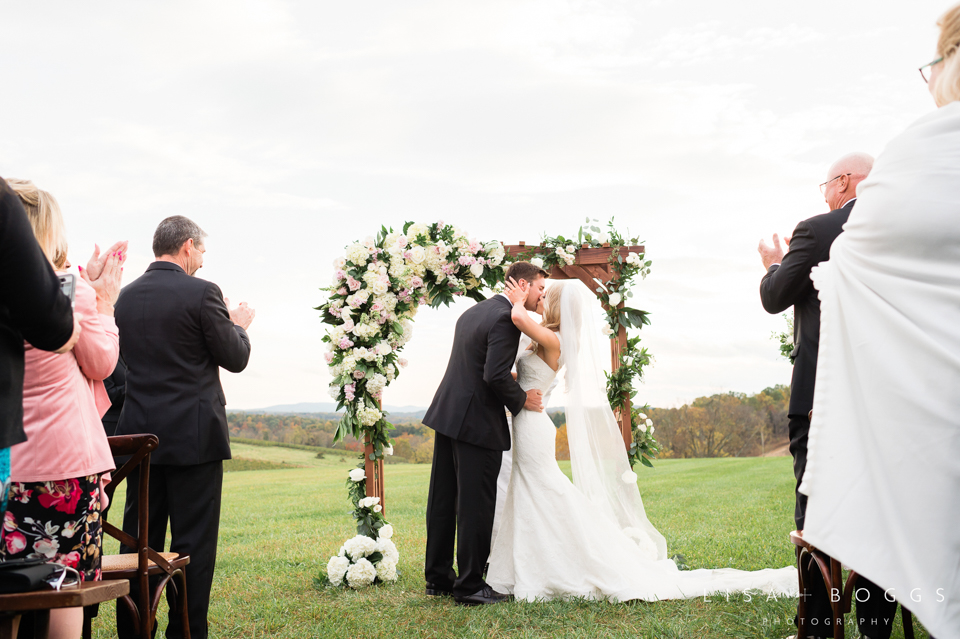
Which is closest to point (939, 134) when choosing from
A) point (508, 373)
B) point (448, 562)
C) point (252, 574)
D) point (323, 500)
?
point (508, 373)

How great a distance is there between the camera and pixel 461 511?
4.61 metres

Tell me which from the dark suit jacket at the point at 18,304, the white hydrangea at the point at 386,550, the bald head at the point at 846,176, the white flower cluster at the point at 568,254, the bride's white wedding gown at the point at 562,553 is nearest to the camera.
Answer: the dark suit jacket at the point at 18,304

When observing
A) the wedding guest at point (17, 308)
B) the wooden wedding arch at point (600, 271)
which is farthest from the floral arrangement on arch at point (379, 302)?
the wedding guest at point (17, 308)

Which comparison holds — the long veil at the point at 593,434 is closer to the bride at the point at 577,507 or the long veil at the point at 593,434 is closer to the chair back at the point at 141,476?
the bride at the point at 577,507

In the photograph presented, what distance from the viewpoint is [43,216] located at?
2156mm

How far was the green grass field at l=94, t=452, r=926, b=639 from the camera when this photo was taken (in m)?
3.84

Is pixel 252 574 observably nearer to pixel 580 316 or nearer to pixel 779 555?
pixel 580 316

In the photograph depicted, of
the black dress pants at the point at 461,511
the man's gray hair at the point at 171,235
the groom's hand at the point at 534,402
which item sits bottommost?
the black dress pants at the point at 461,511

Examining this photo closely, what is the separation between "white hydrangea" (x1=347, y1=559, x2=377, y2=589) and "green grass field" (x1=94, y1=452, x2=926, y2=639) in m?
0.12

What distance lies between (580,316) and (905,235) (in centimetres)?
345

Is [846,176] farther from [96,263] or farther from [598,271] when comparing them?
[96,263]

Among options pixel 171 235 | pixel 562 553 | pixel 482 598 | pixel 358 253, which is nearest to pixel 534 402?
pixel 562 553

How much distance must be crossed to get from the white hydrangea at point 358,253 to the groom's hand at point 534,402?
1.91 metres

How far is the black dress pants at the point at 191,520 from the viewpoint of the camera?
338cm
